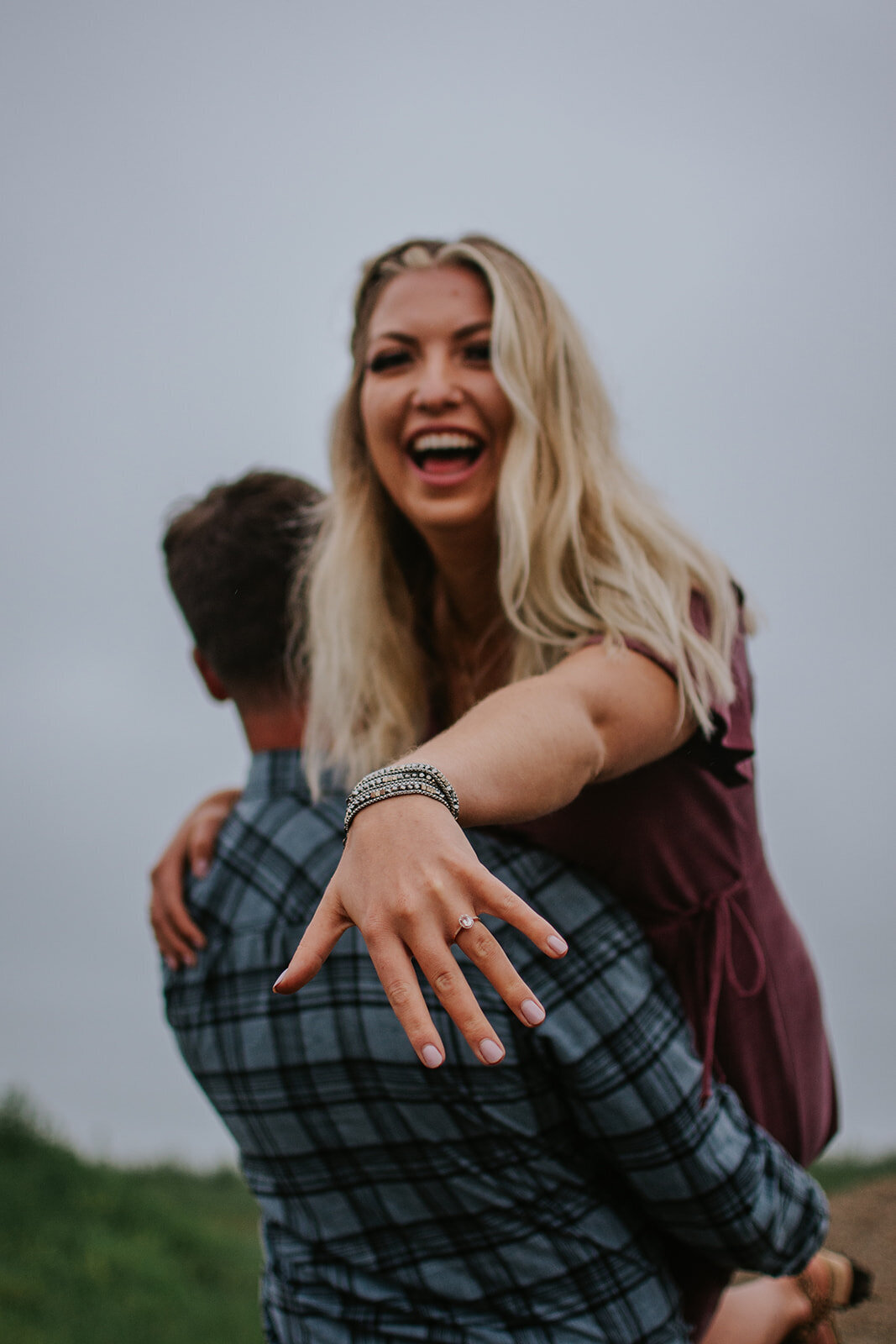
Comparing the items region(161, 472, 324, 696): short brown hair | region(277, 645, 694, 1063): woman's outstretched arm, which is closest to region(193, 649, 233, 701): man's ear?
region(161, 472, 324, 696): short brown hair

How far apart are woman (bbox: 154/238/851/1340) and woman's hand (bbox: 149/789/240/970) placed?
334 mm

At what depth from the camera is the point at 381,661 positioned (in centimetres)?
248

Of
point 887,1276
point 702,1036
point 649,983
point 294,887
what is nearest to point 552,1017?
point 649,983

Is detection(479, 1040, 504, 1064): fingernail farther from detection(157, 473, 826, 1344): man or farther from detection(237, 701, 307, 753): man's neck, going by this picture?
detection(237, 701, 307, 753): man's neck

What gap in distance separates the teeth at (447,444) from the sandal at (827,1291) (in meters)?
2.00

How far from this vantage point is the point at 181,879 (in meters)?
2.37

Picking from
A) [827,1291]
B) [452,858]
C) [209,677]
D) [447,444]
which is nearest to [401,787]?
[452,858]

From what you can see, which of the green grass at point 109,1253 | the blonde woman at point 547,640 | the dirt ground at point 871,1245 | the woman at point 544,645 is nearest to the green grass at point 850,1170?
the green grass at point 109,1253

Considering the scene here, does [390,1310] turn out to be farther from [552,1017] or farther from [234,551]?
[234,551]

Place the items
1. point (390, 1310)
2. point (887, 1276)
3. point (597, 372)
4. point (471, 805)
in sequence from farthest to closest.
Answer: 1. point (887, 1276)
2. point (597, 372)
3. point (390, 1310)
4. point (471, 805)

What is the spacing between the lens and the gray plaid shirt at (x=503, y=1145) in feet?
6.18

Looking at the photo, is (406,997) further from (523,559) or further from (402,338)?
(402,338)

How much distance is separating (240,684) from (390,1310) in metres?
1.21

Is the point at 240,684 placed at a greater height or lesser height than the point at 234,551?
lesser
